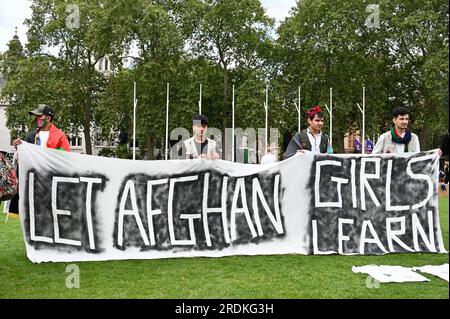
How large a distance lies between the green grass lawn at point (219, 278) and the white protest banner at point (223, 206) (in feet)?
0.78

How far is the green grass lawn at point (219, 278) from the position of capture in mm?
4801

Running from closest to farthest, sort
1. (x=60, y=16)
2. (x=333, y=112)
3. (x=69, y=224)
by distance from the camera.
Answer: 1. (x=69, y=224)
2. (x=333, y=112)
3. (x=60, y=16)

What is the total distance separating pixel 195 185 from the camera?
6844mm

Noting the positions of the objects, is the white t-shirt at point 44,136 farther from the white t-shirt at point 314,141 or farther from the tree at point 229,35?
the tree at point 229,35

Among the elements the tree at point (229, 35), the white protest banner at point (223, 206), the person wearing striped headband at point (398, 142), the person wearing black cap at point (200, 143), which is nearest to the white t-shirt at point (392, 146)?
the person wearing striped headband at point (398, 142)

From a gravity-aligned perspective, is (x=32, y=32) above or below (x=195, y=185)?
above

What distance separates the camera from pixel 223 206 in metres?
6.88

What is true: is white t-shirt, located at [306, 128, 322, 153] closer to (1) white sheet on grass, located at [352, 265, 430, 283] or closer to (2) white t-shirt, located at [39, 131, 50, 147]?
(1) white sheet on grass, located at [352, 265, 430, 283]

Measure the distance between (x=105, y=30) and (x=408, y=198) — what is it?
37.7 m

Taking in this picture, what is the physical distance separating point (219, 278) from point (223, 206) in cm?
148

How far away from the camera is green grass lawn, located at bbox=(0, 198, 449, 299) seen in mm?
4801

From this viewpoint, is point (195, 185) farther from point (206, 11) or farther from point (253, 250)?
point (206, 11)

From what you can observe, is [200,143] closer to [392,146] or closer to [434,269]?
[392,146]
